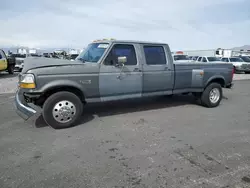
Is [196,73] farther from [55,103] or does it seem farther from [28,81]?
[28,81]

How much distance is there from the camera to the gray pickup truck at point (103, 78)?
413 cm

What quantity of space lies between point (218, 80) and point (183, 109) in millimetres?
1589

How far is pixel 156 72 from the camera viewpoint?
5363 millimetres

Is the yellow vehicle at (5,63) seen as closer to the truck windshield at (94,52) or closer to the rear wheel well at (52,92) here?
the truck windshield at (94,52)

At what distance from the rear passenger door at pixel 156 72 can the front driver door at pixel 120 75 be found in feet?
0.72

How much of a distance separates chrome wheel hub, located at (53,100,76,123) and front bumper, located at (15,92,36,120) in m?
0.45

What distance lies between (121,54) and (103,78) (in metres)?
0.80

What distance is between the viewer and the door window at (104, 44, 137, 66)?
477 centimetres

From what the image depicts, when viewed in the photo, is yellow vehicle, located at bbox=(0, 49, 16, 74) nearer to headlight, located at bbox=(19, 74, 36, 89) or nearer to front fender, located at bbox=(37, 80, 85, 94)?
headlight, located at bbox=(19, 74, 36, 89)

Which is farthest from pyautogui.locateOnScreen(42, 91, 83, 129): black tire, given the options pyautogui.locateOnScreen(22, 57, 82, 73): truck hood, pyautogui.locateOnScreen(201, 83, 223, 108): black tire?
pyautogui.locateOnScreen(201, 83, 223, 108): black tire

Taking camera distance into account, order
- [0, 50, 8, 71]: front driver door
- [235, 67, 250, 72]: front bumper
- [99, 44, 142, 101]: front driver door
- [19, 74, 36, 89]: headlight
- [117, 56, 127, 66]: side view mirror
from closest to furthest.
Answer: [19, 74, 36, 89]: headlight, [117, 56, 127, 66]: side view mirror, [99, 44, 142, 101]: front driver door, [0, 50, 8, 71]: front driver door, [235, 67, 250, 72]: front bumper

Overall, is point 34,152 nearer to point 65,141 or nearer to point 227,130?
point 65,141

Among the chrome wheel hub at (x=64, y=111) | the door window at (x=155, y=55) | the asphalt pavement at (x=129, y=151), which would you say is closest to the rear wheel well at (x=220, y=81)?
the asphalt pavement at (x=129, y=151)

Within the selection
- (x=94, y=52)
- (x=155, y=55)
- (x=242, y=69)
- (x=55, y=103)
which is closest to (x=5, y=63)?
(x=94, y=52)
